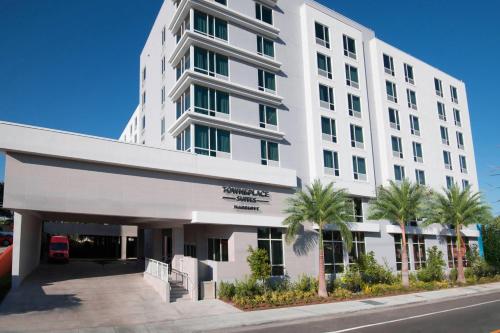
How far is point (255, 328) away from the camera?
56.6 ft

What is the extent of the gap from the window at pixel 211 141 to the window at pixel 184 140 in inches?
25.3

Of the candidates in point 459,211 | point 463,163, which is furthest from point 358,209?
point 463,163

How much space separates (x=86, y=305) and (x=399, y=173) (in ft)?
101

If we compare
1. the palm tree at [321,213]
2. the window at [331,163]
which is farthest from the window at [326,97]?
the palm tree at [321,213]

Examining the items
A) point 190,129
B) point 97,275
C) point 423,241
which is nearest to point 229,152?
point 190,129

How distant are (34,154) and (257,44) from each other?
61.8 feet

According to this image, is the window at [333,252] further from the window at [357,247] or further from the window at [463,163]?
the window at [463,163]

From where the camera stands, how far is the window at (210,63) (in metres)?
28.6

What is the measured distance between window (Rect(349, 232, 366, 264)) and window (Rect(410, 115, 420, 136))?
14.6 meters

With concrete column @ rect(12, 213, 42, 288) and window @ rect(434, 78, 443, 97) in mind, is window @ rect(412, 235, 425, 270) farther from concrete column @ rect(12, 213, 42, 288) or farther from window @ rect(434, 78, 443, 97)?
concrete column @ rect(12, 213, 42, 288)

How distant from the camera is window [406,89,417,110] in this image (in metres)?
43.1

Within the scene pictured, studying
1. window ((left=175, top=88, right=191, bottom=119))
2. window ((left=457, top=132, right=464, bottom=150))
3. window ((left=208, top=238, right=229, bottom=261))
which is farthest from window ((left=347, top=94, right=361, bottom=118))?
window ((left=457, top=132, right=464, bottom=150))

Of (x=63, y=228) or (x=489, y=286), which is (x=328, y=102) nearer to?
(x=489, y=286)

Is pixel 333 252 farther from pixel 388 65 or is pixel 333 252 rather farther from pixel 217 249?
pixel 388 65
